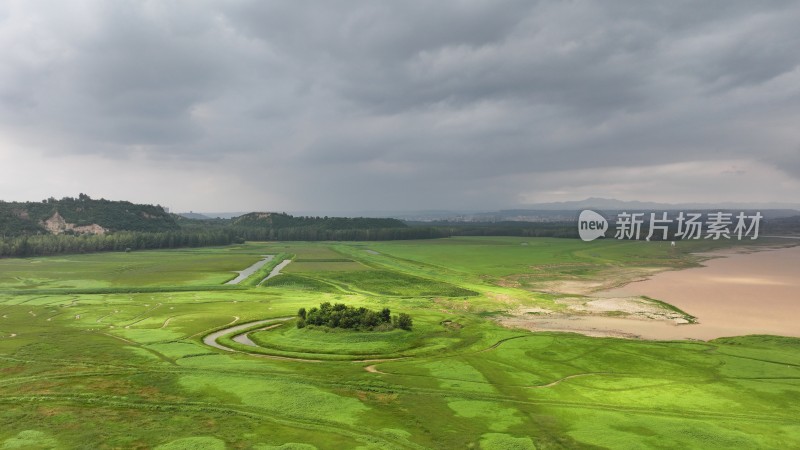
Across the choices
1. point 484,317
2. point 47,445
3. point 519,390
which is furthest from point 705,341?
point 47,445

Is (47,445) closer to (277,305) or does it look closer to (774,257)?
(277,305)

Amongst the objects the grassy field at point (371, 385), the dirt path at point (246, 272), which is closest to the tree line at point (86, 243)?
the dirt path at point (246, 272)

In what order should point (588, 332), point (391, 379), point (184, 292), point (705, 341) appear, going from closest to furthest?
point (391, 379) < point (705, 341) < point (588, 332) < point (184, 292)

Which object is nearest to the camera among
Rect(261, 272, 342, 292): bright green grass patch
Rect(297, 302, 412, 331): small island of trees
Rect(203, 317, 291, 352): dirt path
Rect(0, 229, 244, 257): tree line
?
Rect(203, 317, 291, 352): dirt path

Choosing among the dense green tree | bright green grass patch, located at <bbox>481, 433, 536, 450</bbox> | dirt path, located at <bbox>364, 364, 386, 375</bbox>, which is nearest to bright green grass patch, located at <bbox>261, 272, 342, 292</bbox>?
the dense green tree

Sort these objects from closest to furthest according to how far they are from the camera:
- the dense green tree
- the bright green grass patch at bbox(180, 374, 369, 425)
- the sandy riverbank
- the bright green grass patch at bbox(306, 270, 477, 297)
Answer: the bright green grass patch at bbox(180, 374, 369, 425)
the dense green tree
the sandy riverbank
the bright green grass patch at bbox(306, 270, 477, 297)

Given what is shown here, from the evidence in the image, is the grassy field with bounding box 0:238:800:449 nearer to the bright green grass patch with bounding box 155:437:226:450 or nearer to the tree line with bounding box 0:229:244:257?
the bright green grass patch with bounding box 155:437:226:450

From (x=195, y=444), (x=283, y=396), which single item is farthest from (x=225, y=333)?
(x=195, y=444)

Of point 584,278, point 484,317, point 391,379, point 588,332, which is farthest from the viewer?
point 584,278
